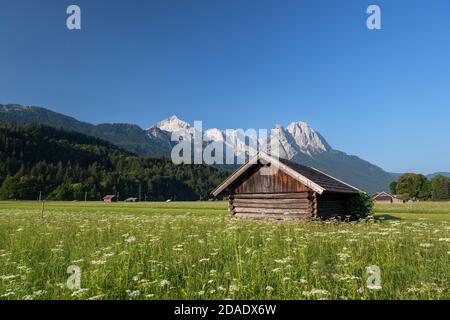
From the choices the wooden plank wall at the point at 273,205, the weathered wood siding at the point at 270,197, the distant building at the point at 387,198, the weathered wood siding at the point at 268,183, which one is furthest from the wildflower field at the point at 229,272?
the distant building at the point at 387,198

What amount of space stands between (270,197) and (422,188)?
158m

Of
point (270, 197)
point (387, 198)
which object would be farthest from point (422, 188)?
point (270, 197)

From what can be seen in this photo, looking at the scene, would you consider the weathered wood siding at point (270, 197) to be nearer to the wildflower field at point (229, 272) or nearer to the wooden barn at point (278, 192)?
the wooden barn at point (278, 192)

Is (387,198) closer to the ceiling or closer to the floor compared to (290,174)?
closer to the floor

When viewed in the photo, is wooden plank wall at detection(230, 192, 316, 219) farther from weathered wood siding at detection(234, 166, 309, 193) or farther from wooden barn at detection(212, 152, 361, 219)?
A: weathered wood siding at detection(234, 166, 309, 193)

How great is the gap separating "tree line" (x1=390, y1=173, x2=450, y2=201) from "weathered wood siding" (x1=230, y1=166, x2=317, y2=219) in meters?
148

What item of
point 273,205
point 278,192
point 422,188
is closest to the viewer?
point 278,192

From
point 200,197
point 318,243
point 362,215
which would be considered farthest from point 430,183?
point 318,243

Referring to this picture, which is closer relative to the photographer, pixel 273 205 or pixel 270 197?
pixel 273 205

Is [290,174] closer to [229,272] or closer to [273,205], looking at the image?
[273,205]

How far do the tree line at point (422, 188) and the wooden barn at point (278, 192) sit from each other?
5784 inches

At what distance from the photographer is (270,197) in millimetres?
25578
